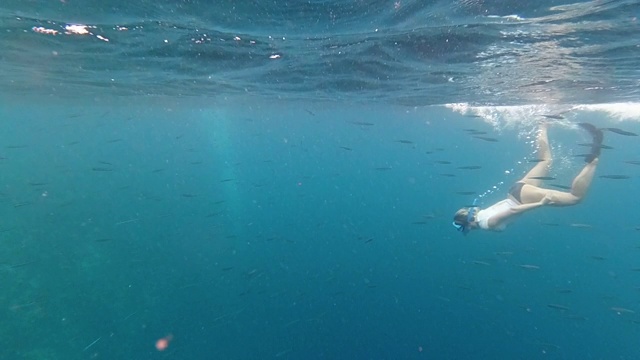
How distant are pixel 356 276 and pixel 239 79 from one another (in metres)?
19.5

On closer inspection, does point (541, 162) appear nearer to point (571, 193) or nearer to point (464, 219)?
point (571, 193)

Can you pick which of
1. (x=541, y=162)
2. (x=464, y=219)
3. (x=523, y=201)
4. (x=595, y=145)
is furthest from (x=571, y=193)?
(x=464, y=219)

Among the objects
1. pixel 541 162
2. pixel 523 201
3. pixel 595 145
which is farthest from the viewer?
pixel 541 162

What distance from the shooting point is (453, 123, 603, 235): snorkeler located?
1016 centimetres

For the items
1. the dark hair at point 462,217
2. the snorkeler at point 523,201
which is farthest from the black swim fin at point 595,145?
the dark hair at point 462,217

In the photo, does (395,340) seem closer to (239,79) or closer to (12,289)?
(239,79)

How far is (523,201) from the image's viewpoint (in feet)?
35.2

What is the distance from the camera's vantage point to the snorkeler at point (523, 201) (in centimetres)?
1016

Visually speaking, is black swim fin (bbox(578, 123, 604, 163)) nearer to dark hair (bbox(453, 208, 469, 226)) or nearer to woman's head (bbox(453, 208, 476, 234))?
woman's head (bbox(453, 208, 476, 234))

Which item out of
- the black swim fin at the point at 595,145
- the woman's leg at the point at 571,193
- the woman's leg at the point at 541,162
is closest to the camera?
the woman's leg at the point at 571,193

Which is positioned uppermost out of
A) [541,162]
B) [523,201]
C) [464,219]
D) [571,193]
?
[541,162]

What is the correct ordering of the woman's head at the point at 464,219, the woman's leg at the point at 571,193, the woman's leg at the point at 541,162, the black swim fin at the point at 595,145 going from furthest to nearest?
Answer: 1. the woman's leg at the point at 541,162
2. the black swim fin at the point at 595,145
3. the woman's leg at the point at 571,193
4. the woman's head at the point at 464,219

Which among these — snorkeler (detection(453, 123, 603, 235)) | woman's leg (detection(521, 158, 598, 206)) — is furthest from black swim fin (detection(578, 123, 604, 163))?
woman's leg (detection(521, 158, 598, 206))

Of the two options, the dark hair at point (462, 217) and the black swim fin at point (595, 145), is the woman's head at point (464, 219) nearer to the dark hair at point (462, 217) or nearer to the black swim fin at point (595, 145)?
the dark hair at point (462, 217)
